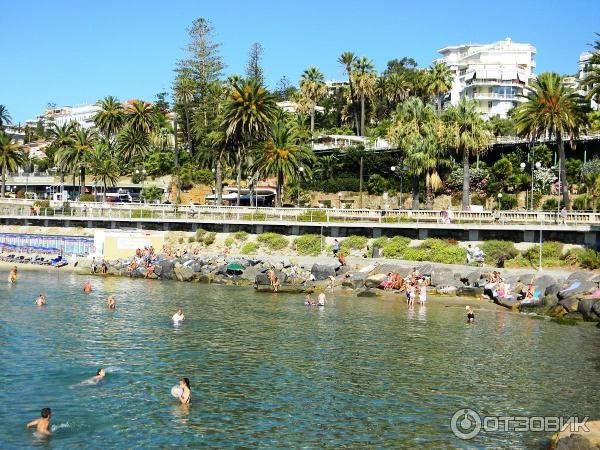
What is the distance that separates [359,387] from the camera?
2861 cm

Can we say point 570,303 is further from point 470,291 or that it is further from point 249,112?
point 249,112

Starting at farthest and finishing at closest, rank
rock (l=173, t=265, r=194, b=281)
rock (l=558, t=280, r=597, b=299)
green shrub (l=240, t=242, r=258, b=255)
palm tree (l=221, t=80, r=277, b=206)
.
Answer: palm tree (l=221, t=80, r=277, b=206)
green shrub (l=240, t=242, r=258, b=255)
rock (l=173, t=265, r=194, b=281)
rock (l=558, t=280, r=597, b=299)

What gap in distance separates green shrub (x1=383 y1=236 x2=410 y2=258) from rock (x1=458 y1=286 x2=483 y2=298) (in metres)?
9.96

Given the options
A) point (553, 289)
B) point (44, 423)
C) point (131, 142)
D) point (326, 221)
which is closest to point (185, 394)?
point (44, 423)

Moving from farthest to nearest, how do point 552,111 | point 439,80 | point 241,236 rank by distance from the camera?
point 439,80, point 241,236, point 552,111

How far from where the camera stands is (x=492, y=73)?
136m

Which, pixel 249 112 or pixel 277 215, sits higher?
pixel 249 112

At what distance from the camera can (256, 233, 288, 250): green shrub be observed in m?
67.8

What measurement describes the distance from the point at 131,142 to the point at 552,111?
216 ft

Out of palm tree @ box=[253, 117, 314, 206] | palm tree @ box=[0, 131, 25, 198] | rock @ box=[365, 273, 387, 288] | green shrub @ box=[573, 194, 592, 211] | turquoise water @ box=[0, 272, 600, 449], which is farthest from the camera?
palm tree @ box=[0, 131, 25, 198]

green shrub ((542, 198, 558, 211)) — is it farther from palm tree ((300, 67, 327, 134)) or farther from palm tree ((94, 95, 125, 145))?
palm tree ((94, 95, 125, 145))

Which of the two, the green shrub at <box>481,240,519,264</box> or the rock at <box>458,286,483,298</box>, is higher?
the green shrub at <box>481,240,519,264</box>

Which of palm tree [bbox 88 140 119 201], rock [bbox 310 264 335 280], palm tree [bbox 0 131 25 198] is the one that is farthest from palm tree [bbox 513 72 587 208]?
palm tree [bbox 0 131 25 198]

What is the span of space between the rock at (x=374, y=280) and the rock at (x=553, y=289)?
12143 mm
